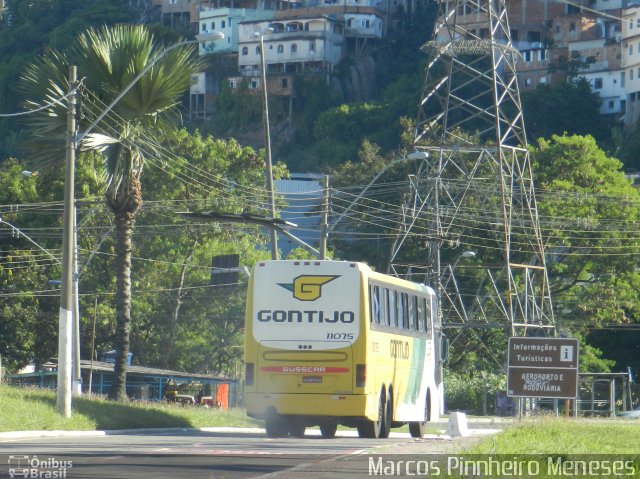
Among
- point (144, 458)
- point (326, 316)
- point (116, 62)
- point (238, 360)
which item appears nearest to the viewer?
point (144, 458)

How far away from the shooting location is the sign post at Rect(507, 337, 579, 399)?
30.4 m

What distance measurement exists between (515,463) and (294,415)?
11.4m

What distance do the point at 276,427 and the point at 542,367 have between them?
233 inches

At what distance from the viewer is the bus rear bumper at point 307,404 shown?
89.8 ft

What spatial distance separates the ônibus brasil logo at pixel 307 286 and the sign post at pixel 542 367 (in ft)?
17.3

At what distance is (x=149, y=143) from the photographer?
116 feet

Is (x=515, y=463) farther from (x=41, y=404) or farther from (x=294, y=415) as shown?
(x=41, y=404)

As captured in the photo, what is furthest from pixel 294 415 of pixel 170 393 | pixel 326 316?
pixel 170 393

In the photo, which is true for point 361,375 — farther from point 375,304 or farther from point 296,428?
point 296,428

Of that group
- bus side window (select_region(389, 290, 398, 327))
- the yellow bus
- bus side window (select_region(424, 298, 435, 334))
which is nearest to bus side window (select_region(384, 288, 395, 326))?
bus side window (select_region(389, 290, 398, 327))

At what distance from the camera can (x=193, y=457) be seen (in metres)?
19.7

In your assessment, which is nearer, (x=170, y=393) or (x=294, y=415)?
(x=294, y=415)

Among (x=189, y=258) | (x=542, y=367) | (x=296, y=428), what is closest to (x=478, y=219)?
(x=189, y=258)

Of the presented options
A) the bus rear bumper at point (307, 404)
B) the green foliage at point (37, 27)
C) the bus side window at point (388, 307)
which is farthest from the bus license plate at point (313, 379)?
the green foliage at point (37, 27)
